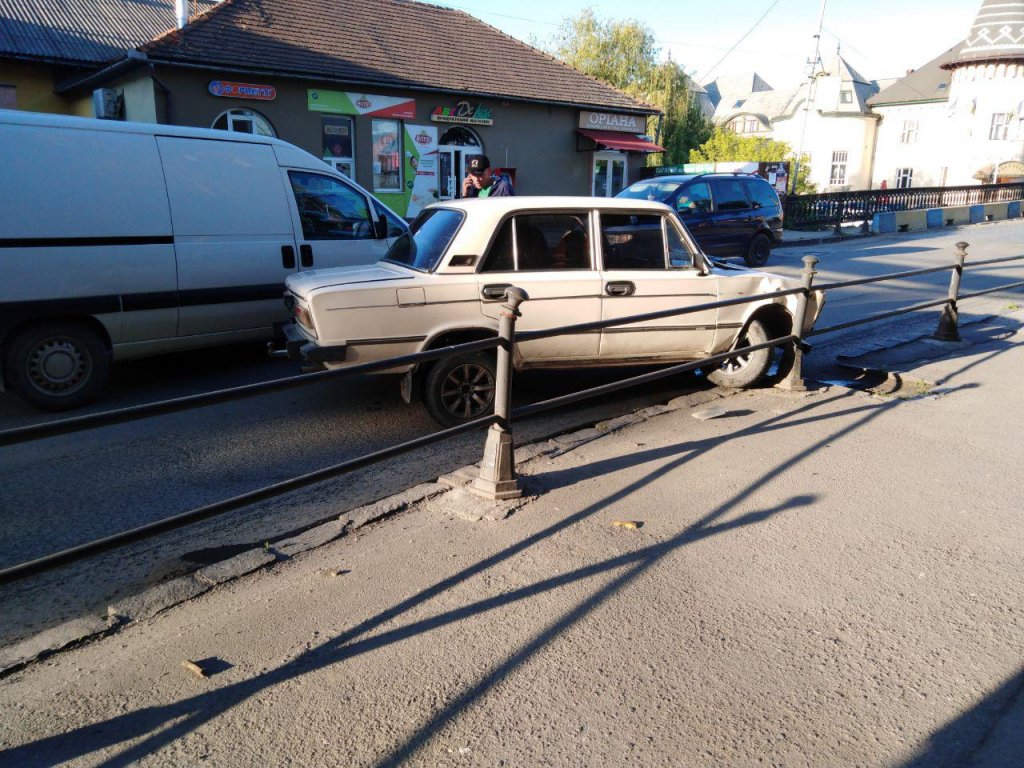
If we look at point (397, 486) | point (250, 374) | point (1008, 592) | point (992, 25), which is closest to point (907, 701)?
point (1008, 592)

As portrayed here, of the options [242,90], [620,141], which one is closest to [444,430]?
[242,90]

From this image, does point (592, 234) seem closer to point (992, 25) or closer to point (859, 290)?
point (859, 290)

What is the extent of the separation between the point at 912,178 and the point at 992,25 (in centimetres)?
975

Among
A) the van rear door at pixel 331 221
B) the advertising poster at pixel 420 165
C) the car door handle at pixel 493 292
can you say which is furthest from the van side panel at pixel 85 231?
the advertising poster at pixel 420 165

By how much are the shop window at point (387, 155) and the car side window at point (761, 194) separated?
898 cm

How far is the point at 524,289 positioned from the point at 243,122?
571 inches

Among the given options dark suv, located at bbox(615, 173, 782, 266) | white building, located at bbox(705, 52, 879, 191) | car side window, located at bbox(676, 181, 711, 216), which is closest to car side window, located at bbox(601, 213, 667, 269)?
dark suv, located at bbox(615, 173, 782, 266)

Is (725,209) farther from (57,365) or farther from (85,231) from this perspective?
(57,365)

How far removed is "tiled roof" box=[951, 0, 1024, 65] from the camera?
4747cm

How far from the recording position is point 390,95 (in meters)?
20.0

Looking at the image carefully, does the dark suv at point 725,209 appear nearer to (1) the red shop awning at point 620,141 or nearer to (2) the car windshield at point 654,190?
(2) the car windshield at point 654,190

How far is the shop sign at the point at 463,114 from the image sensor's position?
20938mm

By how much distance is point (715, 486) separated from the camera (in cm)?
491

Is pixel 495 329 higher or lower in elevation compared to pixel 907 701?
higher
